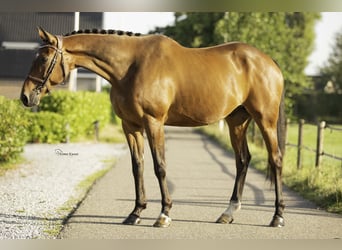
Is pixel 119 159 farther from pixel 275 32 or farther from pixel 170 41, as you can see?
pixel 275 32

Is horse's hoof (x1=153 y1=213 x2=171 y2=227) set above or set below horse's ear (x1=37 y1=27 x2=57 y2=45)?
below

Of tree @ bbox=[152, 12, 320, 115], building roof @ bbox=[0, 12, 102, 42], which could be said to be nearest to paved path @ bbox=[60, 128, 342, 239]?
building roof @ bbox=[0, 12, 102, 42]

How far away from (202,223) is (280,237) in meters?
0.93

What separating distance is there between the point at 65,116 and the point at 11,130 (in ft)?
16.8

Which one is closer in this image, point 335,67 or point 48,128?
point 48,128

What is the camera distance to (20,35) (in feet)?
39.1

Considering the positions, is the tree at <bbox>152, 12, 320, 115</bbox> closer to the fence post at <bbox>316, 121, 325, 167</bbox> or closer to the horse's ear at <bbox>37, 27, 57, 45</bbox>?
the fence post at <bbox>316, 121, 325, 167</bbox>

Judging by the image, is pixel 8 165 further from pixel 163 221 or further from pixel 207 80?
pixel 207 80

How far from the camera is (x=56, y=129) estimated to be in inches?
592

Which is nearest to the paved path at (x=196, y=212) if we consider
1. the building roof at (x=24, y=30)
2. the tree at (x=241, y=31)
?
the building roof at (x=24, y=30)

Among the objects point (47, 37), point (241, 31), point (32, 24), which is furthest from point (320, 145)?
point (241, 31)

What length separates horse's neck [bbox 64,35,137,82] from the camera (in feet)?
19.9

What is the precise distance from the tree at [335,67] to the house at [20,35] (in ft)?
90.0

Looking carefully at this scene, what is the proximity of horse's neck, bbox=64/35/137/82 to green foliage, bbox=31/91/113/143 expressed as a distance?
8.62 metres
